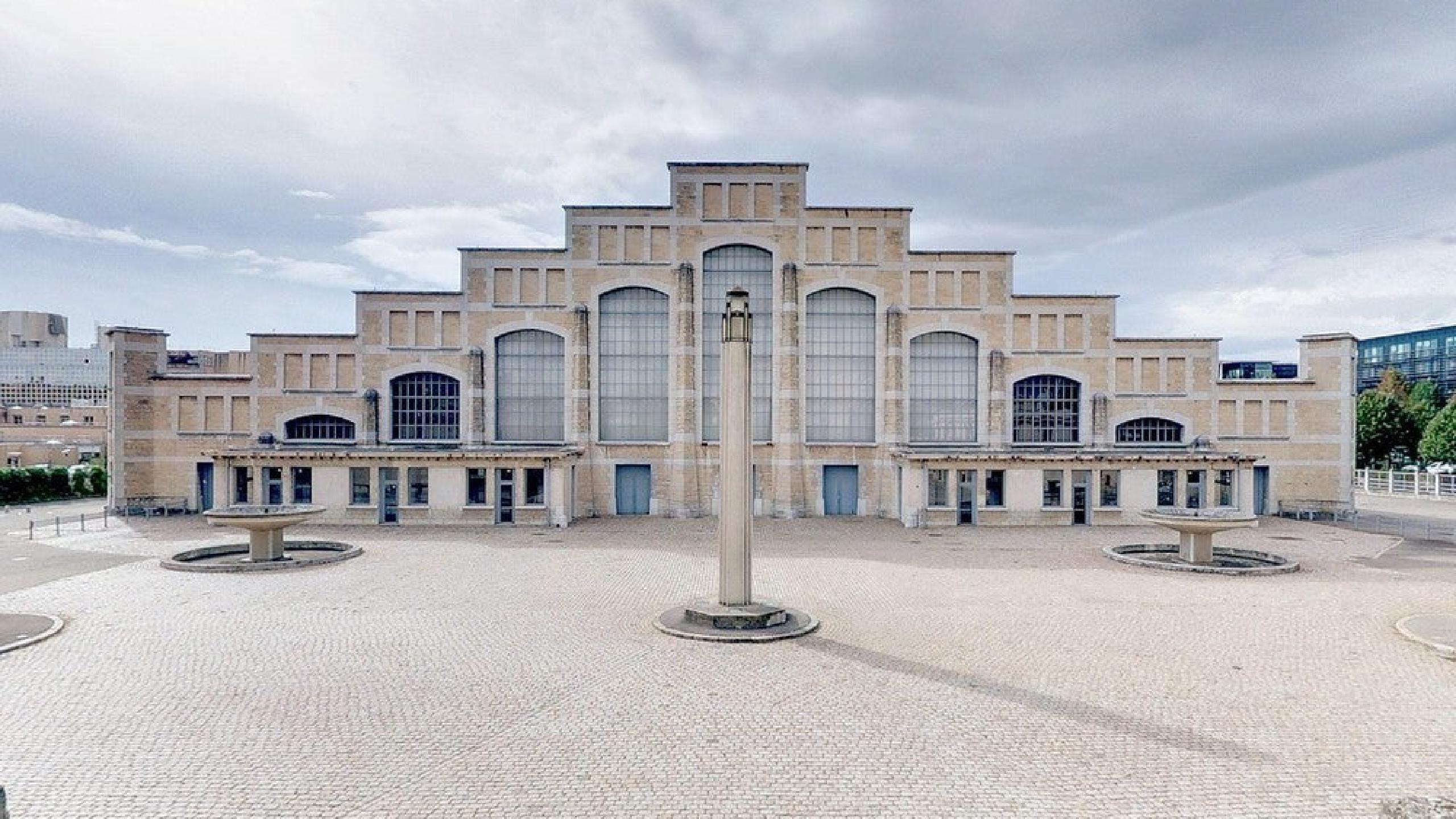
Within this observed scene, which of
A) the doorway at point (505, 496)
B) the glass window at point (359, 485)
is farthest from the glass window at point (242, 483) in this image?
the doorway at point (505, 496)

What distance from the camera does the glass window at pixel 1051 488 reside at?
108 feet

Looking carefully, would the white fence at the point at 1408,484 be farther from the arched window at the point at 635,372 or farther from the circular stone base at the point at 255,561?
the circular stone base at the point at 255,561

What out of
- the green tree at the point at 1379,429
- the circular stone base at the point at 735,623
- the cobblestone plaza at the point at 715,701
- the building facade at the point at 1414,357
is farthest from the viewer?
the building facade at the point at 1414,357

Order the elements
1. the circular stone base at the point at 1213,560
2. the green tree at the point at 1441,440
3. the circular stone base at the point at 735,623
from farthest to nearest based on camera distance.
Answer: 1. the green tree at the point at 1441,440
2. the circular stone base at the point at 1213,560
3. the circular stone base at the point at 735,623

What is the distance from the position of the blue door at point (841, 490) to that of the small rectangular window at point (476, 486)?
16.3m

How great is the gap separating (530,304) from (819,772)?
31214 mm

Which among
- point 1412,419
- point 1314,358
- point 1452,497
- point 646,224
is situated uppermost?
point 646,224

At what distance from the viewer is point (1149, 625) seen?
633 inches

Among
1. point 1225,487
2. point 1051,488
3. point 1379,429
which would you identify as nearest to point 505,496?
point 1051,488

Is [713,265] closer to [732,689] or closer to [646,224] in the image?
[646,224]

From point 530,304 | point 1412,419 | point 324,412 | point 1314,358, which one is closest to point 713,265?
point 530,304

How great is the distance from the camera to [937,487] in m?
33.3

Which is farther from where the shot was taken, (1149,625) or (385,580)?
(385,580)

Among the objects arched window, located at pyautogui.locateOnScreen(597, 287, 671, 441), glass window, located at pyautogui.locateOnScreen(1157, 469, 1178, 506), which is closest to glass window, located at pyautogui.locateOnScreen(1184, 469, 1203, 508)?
glass window, located at pyautogui.locateOnScreen(1157, 469, 1178, 506)
